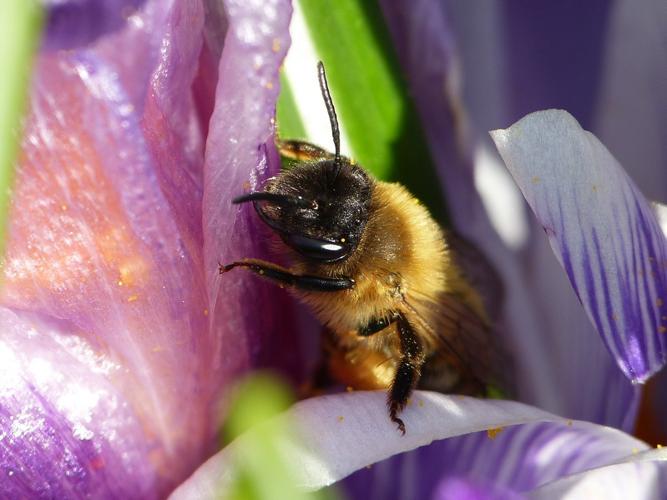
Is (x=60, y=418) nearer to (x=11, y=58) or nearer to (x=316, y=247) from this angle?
(x=316, y=247)

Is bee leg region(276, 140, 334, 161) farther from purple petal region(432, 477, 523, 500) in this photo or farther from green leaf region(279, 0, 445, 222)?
purple petal region(432, 477, 523, 500)

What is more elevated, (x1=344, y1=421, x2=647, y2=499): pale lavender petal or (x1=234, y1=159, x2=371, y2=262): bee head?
(x1=234, y1=159, x2=371, y2=262): bee head

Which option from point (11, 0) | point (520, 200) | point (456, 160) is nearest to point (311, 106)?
point (456, 160)

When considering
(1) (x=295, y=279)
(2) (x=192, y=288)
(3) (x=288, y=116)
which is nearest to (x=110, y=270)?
(2) (x=192, y=288)

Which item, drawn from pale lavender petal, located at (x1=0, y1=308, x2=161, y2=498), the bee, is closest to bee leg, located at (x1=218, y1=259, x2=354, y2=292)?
the bee

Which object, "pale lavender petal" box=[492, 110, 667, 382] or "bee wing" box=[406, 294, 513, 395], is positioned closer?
"pale lavender petal" box=[492, 110, 667, 382]

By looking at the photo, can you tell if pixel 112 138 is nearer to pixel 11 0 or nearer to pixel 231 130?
pixel 231 130

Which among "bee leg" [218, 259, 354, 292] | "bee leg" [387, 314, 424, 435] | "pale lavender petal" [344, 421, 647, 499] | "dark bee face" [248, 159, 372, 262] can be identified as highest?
"dark bee face" [248, 159, 372, 262]

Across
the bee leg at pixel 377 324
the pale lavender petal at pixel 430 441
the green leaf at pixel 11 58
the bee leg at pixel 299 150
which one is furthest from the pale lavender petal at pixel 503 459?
the green leaf at pixel 11 58
